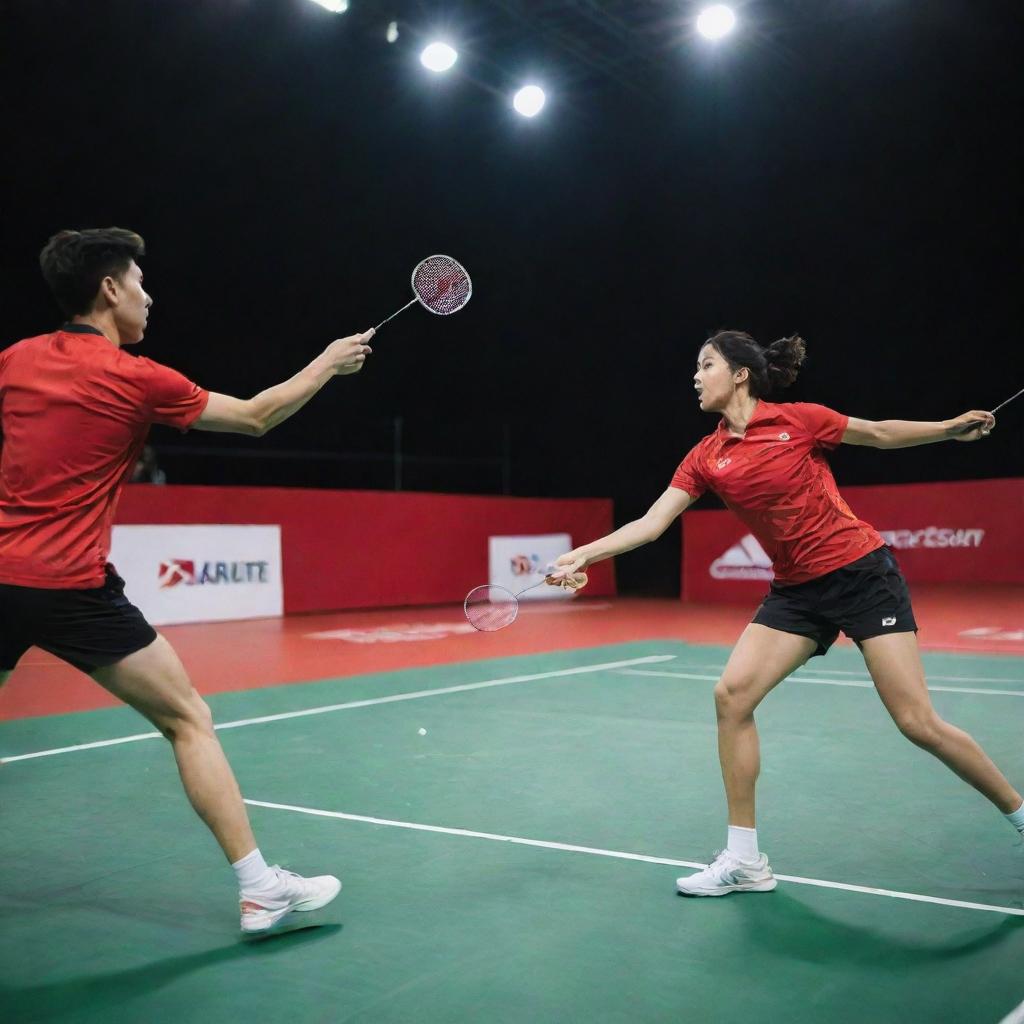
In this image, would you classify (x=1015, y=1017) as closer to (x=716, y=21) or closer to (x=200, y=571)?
(x=200, y=571)

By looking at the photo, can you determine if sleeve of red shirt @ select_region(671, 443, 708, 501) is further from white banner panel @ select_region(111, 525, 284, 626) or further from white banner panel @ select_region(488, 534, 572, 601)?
white banner panel @ select_region(488, 534, 572, 601)

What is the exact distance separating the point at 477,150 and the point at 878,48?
5873 millimetres

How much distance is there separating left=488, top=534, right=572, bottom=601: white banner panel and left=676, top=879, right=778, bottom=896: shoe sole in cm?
1394

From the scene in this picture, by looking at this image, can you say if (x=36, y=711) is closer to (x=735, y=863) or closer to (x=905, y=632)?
(x=735, y=863)

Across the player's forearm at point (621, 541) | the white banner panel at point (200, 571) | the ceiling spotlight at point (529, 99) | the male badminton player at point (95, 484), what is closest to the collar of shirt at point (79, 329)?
the male badminton player at point (95, 484)

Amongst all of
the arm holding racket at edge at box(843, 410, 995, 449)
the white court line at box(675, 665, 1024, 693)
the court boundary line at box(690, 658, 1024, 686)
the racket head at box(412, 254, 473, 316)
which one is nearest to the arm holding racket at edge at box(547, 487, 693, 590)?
the arm holding racket at edge at box(843, 410, 995, 449)

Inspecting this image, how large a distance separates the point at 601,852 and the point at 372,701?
13.3 ft

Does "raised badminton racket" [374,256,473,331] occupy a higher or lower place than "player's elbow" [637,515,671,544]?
higher

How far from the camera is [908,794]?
514cm

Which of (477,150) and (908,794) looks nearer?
(908,794)

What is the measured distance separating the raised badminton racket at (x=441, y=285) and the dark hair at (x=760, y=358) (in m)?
1.41

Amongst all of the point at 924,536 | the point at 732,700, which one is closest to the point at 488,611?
the point at 732,700

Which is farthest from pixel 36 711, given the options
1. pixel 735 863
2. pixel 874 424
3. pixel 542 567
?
pixel 542 567

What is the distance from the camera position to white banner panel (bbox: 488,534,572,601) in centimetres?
1808
